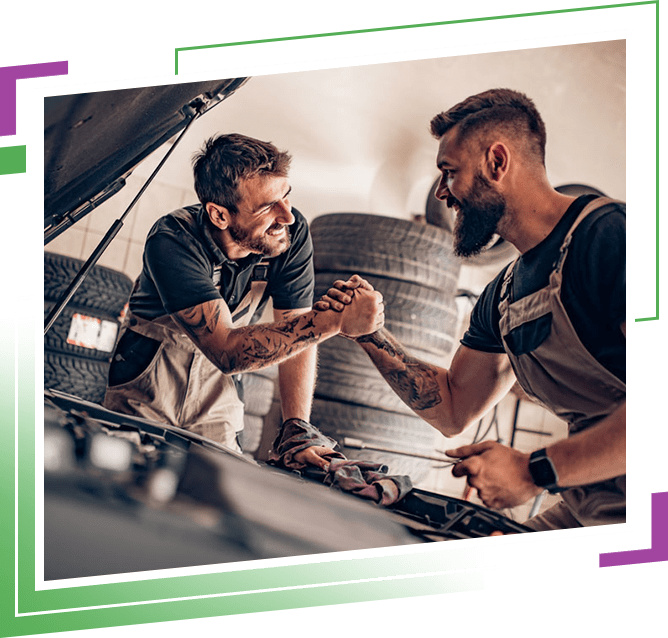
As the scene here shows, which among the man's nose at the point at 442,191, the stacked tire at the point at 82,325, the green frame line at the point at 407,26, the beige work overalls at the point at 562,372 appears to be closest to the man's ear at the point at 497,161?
the man's nose at the point at 442,191

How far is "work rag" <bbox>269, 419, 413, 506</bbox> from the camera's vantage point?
2.29 metres

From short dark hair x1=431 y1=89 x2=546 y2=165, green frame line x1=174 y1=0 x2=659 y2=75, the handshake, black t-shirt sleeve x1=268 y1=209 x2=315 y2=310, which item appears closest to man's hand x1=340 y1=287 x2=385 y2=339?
the handshake

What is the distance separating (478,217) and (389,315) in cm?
32

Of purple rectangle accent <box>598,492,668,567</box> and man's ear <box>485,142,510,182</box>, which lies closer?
man's ear <box>485,142,510,182</box>

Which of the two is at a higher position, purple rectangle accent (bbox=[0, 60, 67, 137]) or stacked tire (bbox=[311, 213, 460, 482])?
purple rectangle accent (bbox=[0, 60, 67, 137])

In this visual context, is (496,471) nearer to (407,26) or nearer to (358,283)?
(358,283)

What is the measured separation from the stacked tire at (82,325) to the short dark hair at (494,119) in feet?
2.84

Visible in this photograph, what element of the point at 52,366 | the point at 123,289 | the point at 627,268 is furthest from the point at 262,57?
the point at 627,268

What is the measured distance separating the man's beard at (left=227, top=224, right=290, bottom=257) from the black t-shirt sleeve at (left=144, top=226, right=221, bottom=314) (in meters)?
0.10

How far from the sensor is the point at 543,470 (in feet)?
7.53

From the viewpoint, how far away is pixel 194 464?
2.20 m

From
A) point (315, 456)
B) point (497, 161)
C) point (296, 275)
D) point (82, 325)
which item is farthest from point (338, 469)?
point (497, 161)

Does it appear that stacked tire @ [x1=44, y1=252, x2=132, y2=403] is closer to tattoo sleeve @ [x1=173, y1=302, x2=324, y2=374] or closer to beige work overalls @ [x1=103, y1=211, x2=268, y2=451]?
beige work overalls @ [x1=103, y1=211, x2=268, y2=451]

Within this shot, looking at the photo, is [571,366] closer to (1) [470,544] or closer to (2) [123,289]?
(1) [470,544]
